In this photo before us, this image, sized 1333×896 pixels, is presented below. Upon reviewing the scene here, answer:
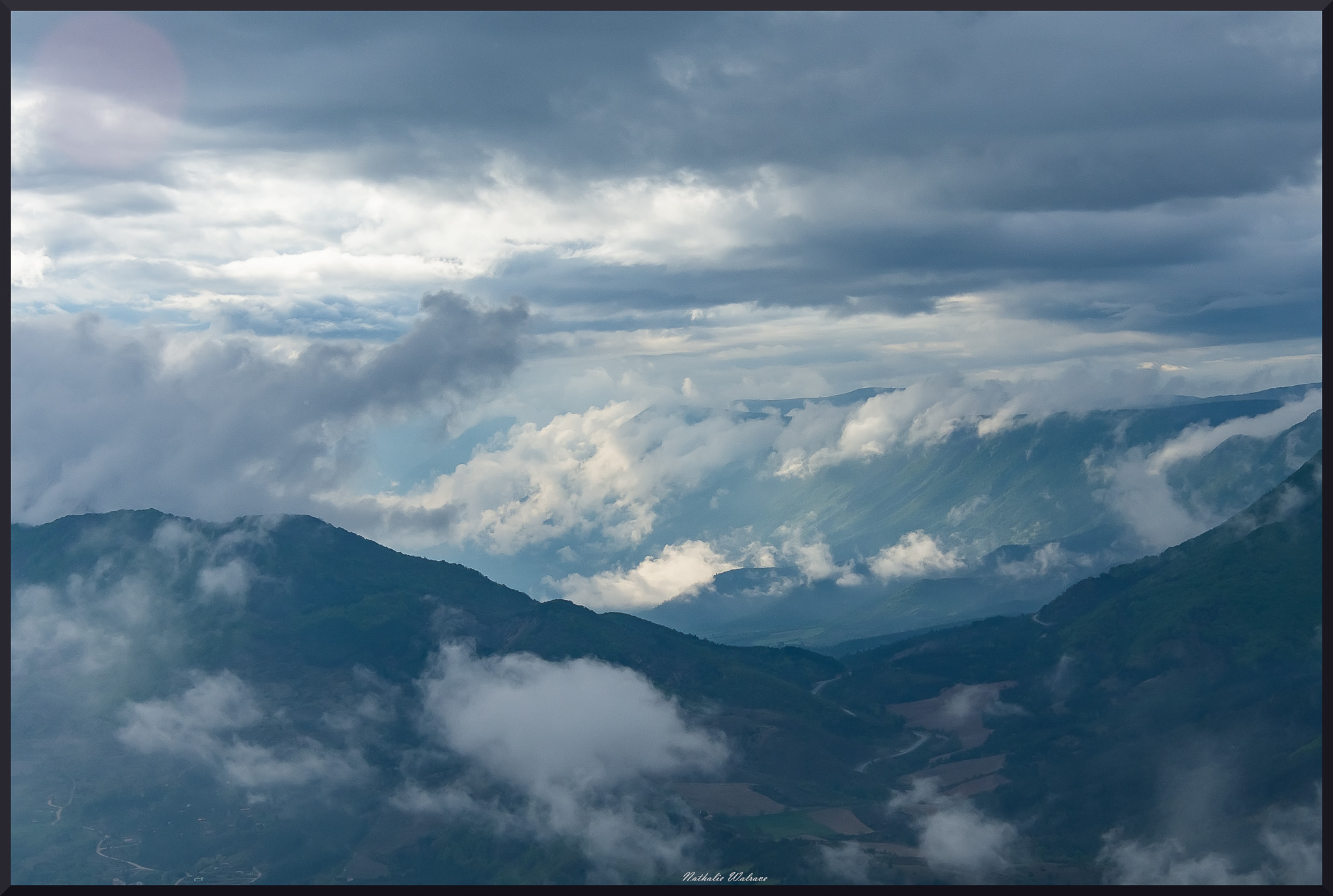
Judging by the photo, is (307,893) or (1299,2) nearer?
(307,893)

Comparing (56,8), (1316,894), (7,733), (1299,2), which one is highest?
(56,8)

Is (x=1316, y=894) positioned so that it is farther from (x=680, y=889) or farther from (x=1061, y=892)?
(x=680, y=889)

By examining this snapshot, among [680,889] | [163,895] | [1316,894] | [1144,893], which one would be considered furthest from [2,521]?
[1316,894]

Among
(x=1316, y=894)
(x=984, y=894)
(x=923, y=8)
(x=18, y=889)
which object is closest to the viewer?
(x=984, y=894)

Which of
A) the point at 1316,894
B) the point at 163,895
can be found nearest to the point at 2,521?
the point at 163,895

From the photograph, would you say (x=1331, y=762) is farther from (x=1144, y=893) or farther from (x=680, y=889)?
(x=680, y=889)

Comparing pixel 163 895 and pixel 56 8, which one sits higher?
pixel 56 8

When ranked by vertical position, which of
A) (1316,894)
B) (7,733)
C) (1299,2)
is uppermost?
(1299,2)

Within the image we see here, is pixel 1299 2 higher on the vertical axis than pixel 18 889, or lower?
higher

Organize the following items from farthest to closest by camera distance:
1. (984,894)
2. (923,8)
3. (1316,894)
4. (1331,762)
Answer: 1. (1331,762)
2. (923,8)
3. (1316,894)
4. (984,894)
